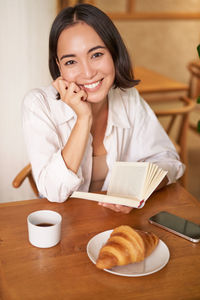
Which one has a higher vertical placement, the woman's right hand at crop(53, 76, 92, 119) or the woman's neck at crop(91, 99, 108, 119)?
the woman's right hand at crop(53, 76, 92, 119)

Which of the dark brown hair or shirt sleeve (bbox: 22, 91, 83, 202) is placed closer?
shirt sleeve (bbox: 22, 91, 83, 202)

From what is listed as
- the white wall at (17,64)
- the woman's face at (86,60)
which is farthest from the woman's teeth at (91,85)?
the white wall at (17,64)

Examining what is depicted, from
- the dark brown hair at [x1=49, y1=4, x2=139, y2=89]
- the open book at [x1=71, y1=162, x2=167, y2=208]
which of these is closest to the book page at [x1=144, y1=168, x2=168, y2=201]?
the open book at [x1=71, y1=162, x2=167, y2=208]

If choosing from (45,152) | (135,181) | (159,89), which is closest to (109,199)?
(135,181)

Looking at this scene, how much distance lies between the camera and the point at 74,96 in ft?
5.33

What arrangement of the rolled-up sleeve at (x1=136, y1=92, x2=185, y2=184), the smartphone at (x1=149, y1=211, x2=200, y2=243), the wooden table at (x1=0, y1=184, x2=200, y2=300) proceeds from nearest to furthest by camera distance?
1. the wooden table at (x1=0, y1=184, x2=200, y2=300)
2. the smartphone at (x1=149, y1=211, x2=200, y2=243)
3. the rolled-up sleeve at (x1=136, y1=92, x2=185, y2=184)

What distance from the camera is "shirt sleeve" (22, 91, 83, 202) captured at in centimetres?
147

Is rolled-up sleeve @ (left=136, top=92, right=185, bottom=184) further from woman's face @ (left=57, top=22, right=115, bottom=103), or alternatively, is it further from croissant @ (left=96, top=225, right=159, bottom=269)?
croissant @ (left=96, top=225, right=159, bottom=269)

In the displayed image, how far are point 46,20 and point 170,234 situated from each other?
4.93 feet

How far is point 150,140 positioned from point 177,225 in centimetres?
64

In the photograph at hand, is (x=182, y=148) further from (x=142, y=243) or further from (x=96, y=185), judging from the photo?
(x=142, y=243)

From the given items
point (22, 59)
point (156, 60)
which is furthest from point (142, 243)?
point (156, 60)

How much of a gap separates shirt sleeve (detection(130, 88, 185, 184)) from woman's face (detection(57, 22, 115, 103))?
0.30m

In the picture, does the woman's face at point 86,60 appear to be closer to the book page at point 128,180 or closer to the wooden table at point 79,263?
the book page at point 128,180
